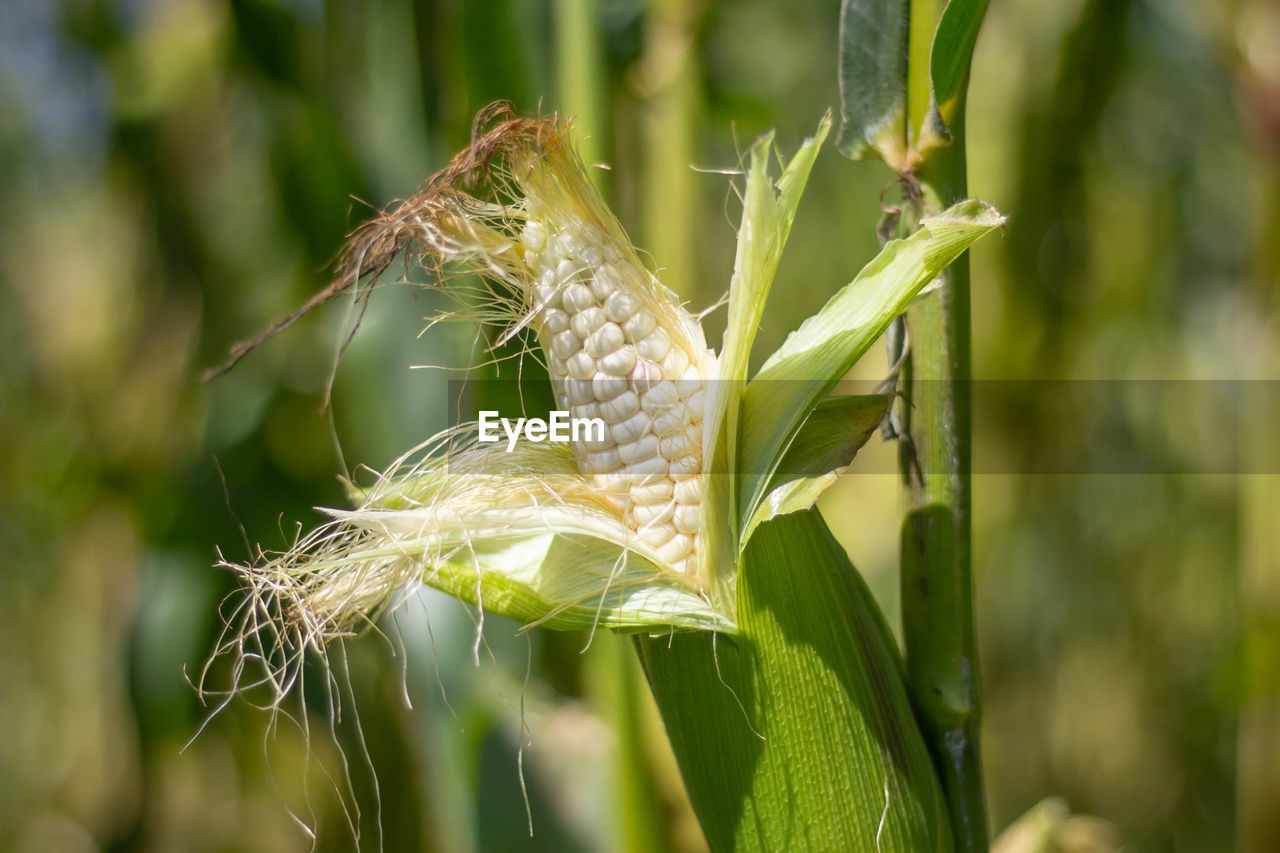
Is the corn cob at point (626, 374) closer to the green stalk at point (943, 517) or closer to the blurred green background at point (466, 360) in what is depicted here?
the green stalk at point (943, 517)

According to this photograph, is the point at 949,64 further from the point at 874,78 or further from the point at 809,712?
the point at 809,712

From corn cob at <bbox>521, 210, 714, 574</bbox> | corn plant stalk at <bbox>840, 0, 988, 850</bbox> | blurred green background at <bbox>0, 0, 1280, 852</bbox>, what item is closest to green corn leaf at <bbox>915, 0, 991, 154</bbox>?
corn plant stalk at <bbox>840, 0, 988, 850</bbox>

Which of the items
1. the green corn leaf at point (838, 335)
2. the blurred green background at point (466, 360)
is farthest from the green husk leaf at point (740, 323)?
the blurred green background at point (466, 360)

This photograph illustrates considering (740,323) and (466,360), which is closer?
(740,323)

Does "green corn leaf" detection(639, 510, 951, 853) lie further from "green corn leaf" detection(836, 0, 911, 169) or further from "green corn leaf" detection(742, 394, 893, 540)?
"green corn leaf" detection(836, 0, 911, 169)

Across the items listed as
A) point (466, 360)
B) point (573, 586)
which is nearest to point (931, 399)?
point (573, 586)
